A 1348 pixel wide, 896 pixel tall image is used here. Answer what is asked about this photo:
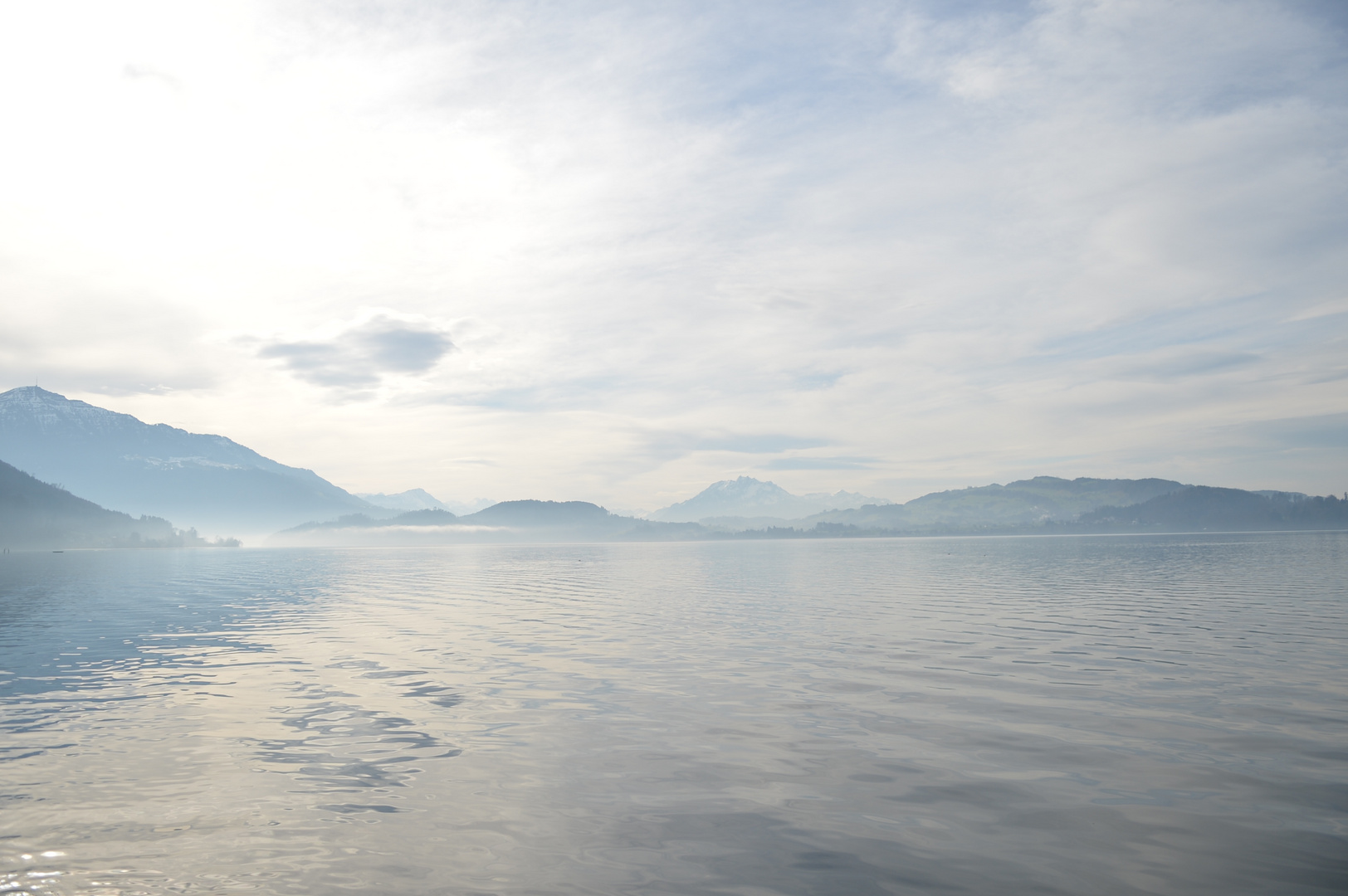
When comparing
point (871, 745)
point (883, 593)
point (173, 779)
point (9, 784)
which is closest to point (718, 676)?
point (871, 745)

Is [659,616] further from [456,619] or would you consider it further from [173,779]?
[173,779]

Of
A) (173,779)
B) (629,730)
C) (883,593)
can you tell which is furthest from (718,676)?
(883,593)

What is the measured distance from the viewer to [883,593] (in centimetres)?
7462

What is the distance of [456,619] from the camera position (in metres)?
58.5

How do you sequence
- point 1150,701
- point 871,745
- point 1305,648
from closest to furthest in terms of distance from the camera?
point 871,745, point 1150,701, point 1305,648

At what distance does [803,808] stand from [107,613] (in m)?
72.5

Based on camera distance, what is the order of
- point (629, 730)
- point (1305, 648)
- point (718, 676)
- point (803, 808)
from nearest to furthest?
point (803, 808), point (629, 730), point (718, 676), point (1305, 648)

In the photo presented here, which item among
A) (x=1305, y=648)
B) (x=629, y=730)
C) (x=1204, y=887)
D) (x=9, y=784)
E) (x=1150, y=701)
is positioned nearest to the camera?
(x=1204, y=887)

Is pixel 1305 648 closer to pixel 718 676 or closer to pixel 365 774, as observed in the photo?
pixel 718 676

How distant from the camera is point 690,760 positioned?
20984 millimetres

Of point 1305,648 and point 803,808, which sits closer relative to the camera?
point 803,808

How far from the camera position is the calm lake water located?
14.1 m

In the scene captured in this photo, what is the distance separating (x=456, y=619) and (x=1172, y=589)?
67.2 meters

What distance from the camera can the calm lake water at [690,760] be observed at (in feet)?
46.4
